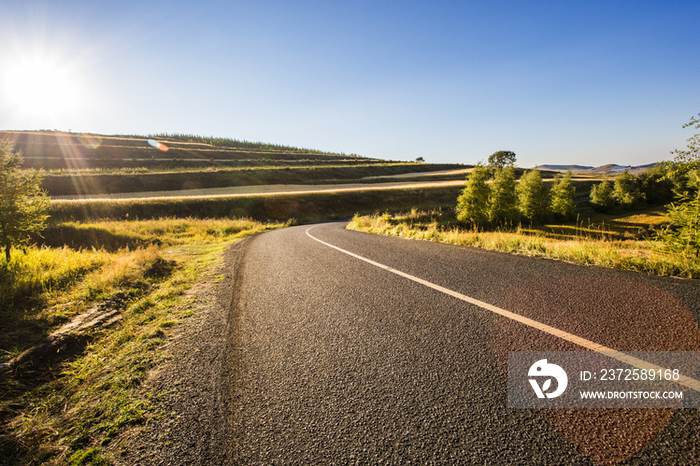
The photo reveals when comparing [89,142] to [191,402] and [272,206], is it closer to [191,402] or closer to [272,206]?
[272,206]

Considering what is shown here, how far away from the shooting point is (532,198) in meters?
46.6

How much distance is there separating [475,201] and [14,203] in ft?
113

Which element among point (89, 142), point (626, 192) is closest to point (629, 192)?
point (626, 192)

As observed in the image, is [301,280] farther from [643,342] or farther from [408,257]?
[643,342]

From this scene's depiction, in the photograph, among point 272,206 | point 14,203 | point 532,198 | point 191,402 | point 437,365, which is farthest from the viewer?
point 532,198

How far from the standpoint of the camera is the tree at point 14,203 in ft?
25.2

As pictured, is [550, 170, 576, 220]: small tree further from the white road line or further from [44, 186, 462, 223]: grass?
the white road line

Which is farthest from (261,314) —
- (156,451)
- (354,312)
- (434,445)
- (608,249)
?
(608,249)

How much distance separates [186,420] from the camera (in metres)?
2.39

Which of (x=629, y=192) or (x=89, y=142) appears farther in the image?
(x=89, y=142)

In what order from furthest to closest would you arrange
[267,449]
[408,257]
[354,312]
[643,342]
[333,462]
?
[408,257], [354,312], [643,342], [267,449], [333,462]

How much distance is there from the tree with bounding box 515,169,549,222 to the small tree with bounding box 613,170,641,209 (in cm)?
2815

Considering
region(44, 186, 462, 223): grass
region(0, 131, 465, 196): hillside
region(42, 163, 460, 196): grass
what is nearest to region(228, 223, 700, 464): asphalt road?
region(44, 186, 462, 223): grass

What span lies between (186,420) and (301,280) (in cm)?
390
